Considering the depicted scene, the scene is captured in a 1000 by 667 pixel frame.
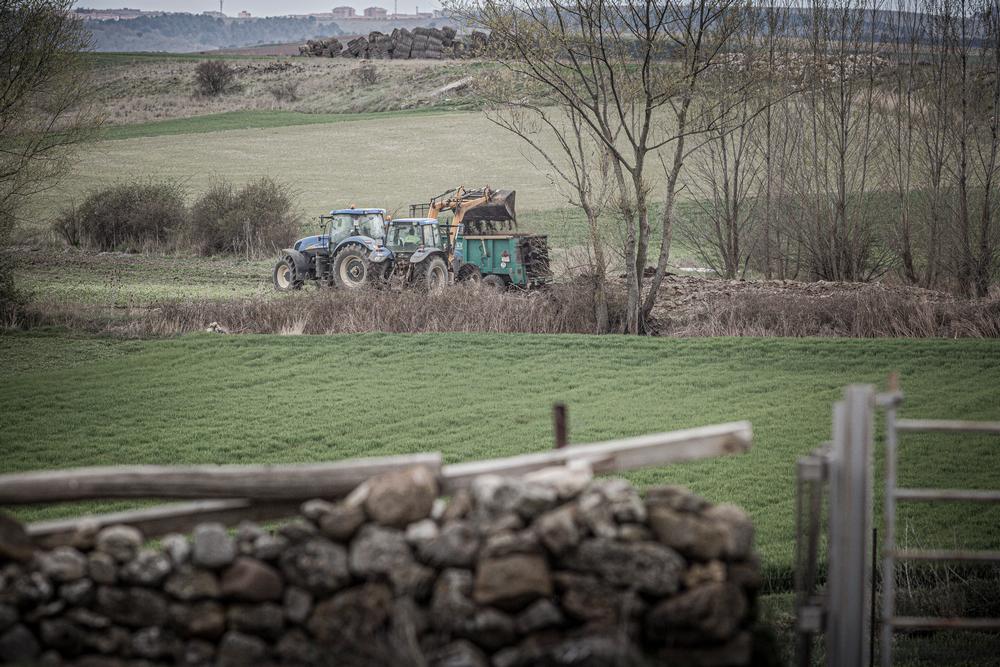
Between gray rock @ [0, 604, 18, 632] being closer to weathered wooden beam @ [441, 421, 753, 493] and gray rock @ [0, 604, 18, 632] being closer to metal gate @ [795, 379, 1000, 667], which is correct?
weathered wooden beam @ [441, 421, 753, 493]

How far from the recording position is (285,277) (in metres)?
24.2

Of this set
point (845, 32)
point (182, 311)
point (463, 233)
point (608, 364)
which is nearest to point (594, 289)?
point (608, 364)

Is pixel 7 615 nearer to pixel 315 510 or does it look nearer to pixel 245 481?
pixel 245 481

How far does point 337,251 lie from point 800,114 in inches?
470

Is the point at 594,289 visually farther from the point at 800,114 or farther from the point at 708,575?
the point at 708,575

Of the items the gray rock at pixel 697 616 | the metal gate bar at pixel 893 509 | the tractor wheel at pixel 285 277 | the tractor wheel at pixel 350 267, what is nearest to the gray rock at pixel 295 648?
the gray rock at pixel 697 616

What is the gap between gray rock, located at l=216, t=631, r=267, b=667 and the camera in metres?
3.46

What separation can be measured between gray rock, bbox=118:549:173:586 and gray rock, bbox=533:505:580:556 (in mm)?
1360

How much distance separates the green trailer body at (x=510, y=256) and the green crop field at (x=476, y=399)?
6.26 m

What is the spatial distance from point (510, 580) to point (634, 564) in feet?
1.42

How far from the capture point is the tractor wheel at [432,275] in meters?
20.9

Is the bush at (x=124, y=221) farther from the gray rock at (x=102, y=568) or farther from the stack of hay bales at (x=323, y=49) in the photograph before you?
the stack of hay bales at (x=323, y=49)

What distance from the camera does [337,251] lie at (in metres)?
22.8

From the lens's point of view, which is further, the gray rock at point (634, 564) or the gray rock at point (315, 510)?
the gray rock at point (315, 510)
